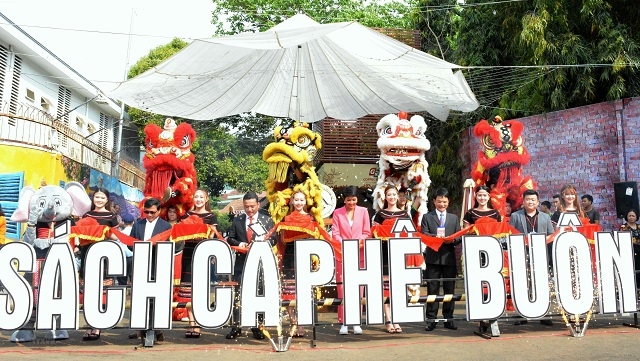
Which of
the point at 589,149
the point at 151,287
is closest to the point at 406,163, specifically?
the point at 589,149

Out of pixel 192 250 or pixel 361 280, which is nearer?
pixel 361 280

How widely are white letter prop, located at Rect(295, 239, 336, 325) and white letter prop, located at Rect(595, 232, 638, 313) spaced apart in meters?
2.51

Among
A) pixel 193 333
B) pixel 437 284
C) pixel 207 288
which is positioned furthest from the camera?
pixel 437 284

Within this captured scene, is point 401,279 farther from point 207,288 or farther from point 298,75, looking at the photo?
point 298,75

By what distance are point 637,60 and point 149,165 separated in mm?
8073

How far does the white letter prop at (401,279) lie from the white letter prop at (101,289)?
7.50 feet

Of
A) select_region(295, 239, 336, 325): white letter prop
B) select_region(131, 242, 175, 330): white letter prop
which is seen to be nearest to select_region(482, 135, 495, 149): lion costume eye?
select_region(295, 239, 336, 325): white letter prop

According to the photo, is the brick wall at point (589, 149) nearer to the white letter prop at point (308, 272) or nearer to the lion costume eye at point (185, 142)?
the lion costume eye at point (185, 142)

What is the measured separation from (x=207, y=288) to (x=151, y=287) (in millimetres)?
464

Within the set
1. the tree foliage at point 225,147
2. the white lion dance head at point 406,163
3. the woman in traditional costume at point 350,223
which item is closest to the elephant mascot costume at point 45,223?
the woman in traditional costume at point 350,223

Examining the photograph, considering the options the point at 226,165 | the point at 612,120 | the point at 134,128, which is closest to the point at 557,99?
the point at 612,120

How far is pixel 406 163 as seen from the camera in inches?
324

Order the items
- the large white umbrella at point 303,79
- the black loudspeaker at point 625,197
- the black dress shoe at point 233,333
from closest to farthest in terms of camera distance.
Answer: the black dress shoe at point 233,333, the large white umbrella at point 303,79, the black loudspeaker at point 625,197

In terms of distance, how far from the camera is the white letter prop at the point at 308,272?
4.91m
